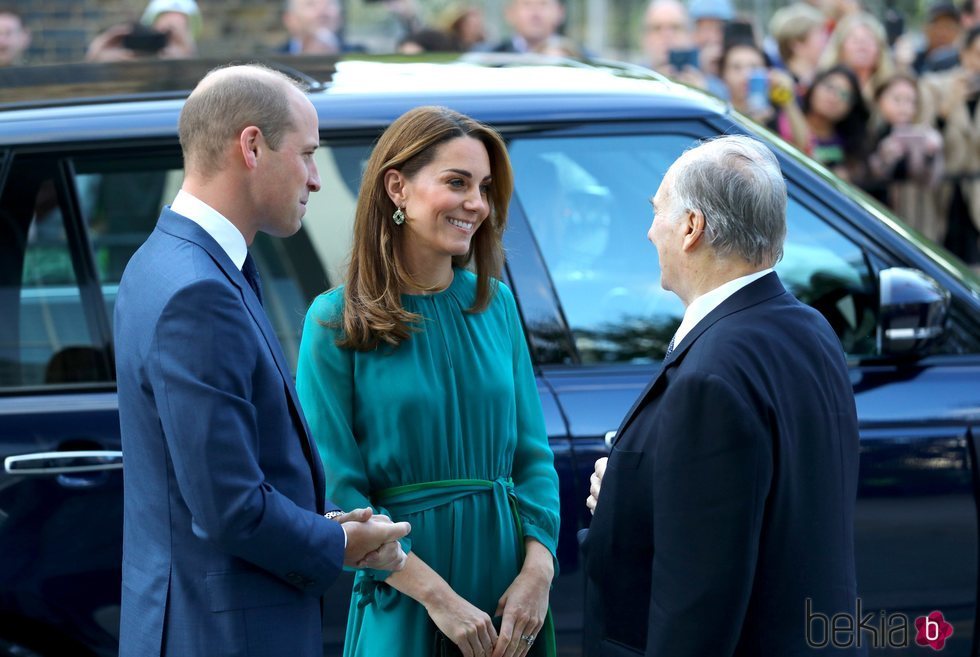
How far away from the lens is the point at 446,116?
253cm

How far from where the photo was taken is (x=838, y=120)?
6973 millimetres

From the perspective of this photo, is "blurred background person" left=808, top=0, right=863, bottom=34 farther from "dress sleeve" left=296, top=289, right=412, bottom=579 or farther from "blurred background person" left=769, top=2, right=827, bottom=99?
"dress sleeve" left=296, top=289, right=412, bottom=579

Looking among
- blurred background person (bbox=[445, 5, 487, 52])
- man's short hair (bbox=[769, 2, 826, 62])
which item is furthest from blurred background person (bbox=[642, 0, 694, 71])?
blurred background person (bbox=[445, 5, 487, 52])

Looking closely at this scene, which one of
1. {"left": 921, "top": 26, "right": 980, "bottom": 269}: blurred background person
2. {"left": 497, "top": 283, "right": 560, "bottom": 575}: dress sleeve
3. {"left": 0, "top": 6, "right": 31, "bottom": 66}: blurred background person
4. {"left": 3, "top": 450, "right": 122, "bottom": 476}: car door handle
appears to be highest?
{"left": 0, "top": 6, "right": 31, "bottom": 66}: blurred background person

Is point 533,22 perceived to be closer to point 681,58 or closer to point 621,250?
point 681,58

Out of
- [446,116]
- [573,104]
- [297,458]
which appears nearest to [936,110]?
[573,104]

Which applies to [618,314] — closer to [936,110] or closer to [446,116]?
[446,116]

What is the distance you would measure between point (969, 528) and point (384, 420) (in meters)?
1.57

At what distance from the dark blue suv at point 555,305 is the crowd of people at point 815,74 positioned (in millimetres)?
2937

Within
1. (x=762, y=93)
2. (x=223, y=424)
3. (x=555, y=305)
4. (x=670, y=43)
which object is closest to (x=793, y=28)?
(x=670, y=43)

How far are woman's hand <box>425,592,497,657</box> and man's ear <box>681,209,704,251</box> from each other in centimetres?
82

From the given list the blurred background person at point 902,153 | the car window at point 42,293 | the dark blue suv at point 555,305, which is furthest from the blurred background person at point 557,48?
the car window at point 42,293

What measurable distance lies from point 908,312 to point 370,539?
1574 millimetres

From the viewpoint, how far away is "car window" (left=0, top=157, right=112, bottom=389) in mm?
3010
